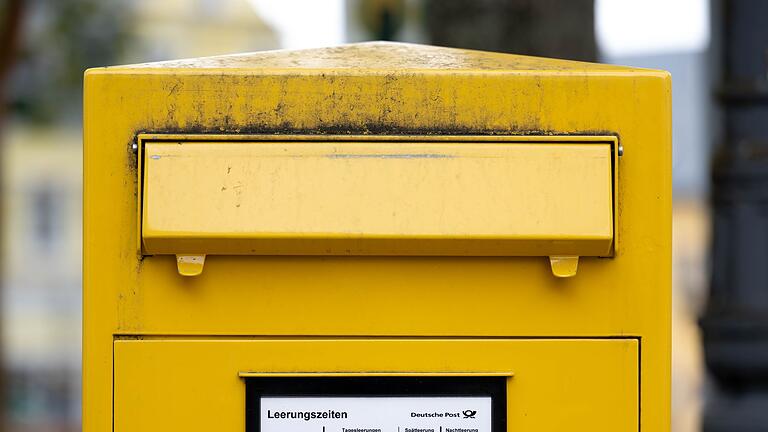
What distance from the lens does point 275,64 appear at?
1.94 m

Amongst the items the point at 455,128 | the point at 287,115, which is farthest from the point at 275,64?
the point at 455,128

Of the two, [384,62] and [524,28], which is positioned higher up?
[524,28]

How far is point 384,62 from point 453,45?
2.29 metres

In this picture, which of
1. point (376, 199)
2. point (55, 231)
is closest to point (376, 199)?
point (376, 199)

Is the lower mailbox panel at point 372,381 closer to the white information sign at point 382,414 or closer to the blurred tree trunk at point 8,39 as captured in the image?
the white information sign at point 382,414

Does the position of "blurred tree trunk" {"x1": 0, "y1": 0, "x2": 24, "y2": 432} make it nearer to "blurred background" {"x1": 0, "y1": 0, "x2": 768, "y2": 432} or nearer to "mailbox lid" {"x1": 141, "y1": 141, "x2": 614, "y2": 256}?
"blurred background" {"x1": 0, "y1": 0, "x2": 768, "y2": 432}

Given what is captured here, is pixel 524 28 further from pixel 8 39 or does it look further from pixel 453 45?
pixel 8 39

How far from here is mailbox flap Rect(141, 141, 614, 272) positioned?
1.81 meters

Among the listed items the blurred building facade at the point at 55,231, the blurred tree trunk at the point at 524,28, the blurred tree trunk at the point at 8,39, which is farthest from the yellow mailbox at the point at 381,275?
the blurred building facade at the point at 55,231

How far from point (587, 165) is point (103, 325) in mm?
904

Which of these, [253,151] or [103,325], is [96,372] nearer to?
[103,325]

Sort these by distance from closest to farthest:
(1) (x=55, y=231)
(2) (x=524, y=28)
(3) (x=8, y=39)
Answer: (2) (x=524, y=28)
(3) (x=8, y=39)
(1) (x=55, y=231)

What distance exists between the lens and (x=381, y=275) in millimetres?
1864

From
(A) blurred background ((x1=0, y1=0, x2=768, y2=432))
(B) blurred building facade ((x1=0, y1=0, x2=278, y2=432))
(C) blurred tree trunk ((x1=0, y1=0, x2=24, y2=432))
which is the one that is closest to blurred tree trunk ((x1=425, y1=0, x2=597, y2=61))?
(A) blurred background ((x1=0, y1=0, x2=768, y2=432))
